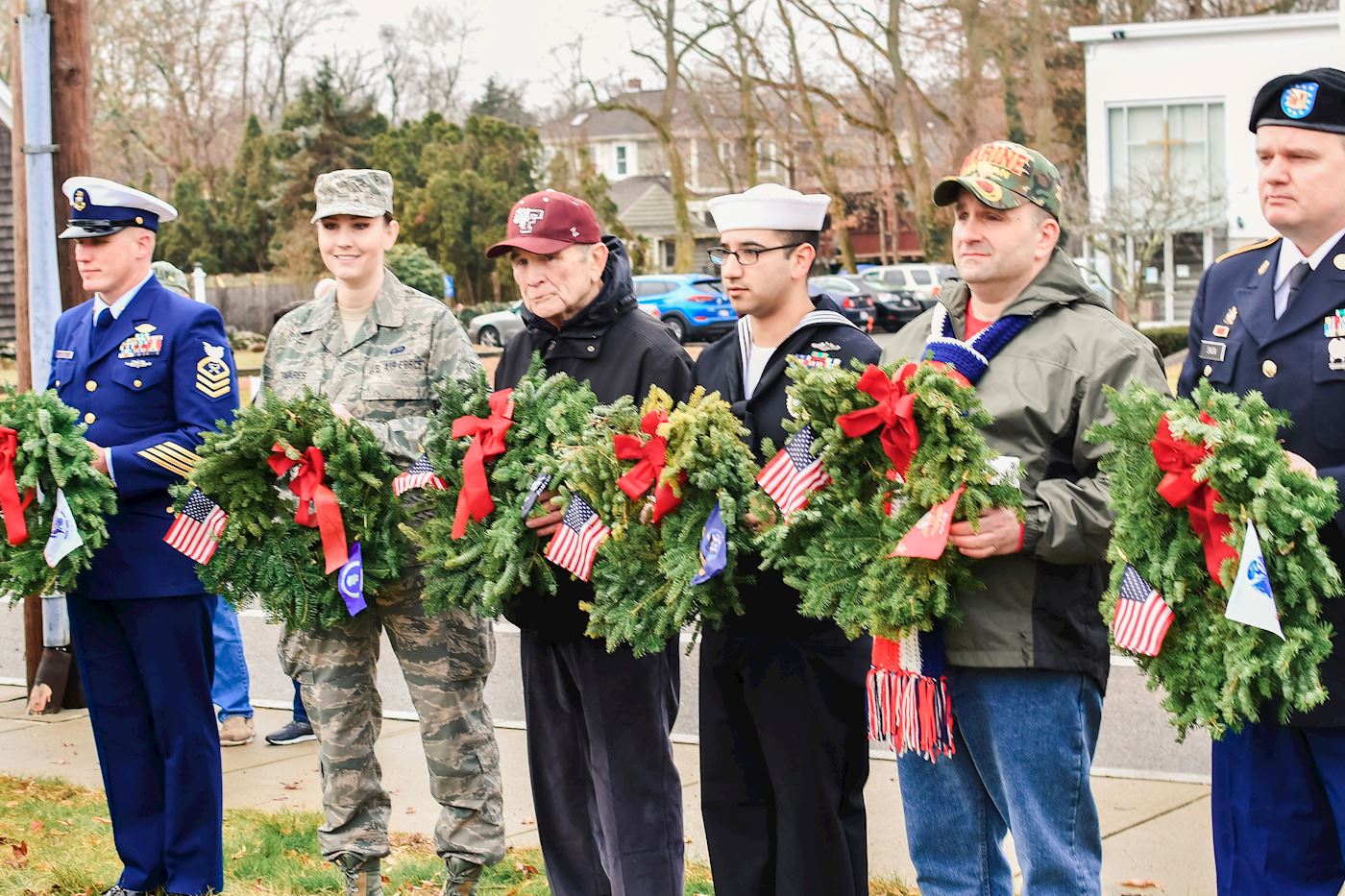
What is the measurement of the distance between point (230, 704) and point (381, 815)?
2.65 m

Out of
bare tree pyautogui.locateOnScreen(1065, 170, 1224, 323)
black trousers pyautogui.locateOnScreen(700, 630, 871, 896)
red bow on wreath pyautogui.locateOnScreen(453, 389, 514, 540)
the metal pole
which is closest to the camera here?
black trousers pyautogui.locateOnScreen(700, 630, 871, 896)

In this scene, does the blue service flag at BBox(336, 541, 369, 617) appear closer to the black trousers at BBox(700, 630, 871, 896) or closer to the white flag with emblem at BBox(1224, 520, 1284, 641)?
the black trousers at BBox(700, 630, 871, 896)

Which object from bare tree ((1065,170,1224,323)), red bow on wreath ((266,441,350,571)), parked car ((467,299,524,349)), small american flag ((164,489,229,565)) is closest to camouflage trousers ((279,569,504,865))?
red bow on wreath ((266,441,350,571))

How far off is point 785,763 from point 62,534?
7.76 feet

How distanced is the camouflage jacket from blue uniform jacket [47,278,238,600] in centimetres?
24

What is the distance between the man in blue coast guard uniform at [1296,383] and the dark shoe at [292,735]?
4.63 metres

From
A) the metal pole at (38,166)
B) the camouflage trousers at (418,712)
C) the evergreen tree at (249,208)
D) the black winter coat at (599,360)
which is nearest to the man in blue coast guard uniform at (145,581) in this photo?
the camouflage trousers at (418,712)

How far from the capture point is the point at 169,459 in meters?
5.07

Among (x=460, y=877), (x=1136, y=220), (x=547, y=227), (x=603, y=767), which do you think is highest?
(x=1136, y=220)

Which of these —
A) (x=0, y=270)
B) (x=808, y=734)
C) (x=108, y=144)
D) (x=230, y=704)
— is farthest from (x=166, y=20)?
(x=808, y=734)

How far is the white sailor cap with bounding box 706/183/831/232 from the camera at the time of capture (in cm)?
429

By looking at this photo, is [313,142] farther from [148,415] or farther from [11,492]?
[11,492]

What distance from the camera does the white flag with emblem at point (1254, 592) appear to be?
10.6 feet

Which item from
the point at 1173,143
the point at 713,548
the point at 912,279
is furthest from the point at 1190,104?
the point at 713,548
